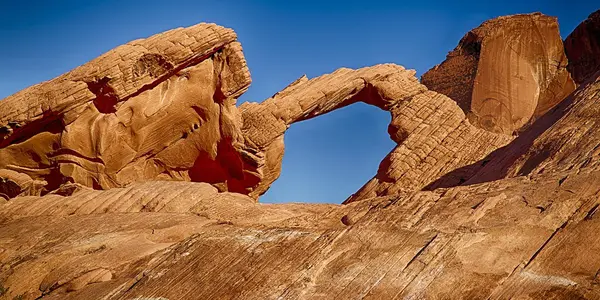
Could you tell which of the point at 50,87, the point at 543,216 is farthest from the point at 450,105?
the point at 543,216

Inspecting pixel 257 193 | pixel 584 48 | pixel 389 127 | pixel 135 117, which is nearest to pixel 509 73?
pixel 584 48

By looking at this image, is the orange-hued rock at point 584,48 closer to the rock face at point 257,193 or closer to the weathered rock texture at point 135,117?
the rock face at point 257,193

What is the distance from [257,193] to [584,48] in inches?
858

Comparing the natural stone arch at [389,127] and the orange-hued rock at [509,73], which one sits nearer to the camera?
the natural stone arch at [389,127]

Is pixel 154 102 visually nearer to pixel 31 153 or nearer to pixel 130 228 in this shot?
pixel 31 153

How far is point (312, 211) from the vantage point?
1661 centimetres

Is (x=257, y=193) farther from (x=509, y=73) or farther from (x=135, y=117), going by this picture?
(x=509, y=73)

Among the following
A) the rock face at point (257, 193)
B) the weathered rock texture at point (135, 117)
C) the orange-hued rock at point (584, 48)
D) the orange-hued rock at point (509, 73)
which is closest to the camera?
the rock face at point (257, 193)

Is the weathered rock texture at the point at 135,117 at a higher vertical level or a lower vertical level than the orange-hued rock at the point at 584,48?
higher

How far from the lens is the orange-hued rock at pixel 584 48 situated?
37.9 meters

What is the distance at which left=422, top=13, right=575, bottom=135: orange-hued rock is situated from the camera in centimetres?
3366

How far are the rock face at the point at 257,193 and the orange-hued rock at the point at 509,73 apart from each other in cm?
19

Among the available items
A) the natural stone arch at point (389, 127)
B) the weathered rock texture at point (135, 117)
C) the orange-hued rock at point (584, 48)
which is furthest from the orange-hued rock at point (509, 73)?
the weathered rock texture at point (135, 117)

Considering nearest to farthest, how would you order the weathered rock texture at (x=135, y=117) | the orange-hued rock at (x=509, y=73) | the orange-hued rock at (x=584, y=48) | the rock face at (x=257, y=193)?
the rock face at (x=257, y=193) < the weathered rock texture at (x=135, y=117) < the orange-hued rock at (x=509, y=73) < the orange-hued rock at (x=584, y=48)
